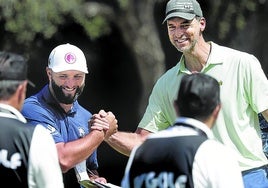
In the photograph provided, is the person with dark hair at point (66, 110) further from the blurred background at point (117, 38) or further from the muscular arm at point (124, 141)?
the blurred background at point (117, 38)

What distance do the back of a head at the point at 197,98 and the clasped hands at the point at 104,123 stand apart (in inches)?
57.6

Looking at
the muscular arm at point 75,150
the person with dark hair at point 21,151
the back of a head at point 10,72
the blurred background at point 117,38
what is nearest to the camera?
the person with dark hair at point 21,151

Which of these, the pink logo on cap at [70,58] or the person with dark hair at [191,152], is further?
the pink logo on cap at [70,58]

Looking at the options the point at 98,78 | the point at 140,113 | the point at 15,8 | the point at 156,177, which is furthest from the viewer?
the point at 98,78

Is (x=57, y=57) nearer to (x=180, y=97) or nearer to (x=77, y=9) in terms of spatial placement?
(x=180, y=97)

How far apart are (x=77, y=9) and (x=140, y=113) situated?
6.92 ft

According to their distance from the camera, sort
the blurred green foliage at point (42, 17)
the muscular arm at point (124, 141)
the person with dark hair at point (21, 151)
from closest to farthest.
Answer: the person with dark hair at point (21, 151) < the muscular arm at point (124, 141) < the blurred green foliage at point (42, 17)

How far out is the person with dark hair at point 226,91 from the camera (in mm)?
6340

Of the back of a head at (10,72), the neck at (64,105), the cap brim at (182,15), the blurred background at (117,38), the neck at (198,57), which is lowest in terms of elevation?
the blurred background at (117,38)

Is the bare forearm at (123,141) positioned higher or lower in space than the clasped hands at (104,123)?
lower

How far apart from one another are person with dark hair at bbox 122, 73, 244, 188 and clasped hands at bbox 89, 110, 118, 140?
1381 mm

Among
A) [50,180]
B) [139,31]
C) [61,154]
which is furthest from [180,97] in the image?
[139,31]

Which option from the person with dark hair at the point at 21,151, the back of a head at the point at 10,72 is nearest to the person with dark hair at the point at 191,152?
the person with dark hair at the point at 21,151

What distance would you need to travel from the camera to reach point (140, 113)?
49.1 ft
